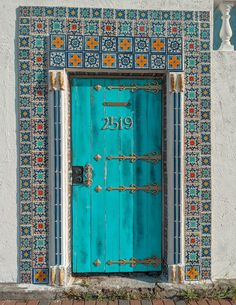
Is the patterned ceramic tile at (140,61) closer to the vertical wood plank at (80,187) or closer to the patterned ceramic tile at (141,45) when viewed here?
the patterned ceramic tile at (141,45)

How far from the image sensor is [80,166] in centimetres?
350

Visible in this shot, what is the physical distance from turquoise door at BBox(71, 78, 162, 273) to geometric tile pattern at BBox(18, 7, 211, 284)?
0.28 m

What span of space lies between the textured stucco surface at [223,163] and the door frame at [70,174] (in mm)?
362

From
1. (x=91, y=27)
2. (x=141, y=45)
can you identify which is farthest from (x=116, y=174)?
(x=91, y=27)

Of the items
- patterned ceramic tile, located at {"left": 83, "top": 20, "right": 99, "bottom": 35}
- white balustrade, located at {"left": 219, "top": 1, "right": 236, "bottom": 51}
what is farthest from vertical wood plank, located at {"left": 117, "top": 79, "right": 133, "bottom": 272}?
white balustrade, located at {"left": 219, "top": 1, "right": 236, "bottom": 51}

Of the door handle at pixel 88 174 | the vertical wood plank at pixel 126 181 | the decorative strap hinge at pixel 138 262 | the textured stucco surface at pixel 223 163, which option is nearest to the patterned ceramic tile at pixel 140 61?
the vertical wood plank at pixel 126 181

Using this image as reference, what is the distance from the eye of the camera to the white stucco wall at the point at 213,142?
3.36m

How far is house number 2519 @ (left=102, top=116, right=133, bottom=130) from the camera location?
348 centimetres

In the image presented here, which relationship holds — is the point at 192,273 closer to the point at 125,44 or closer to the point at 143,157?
the point at 143,157

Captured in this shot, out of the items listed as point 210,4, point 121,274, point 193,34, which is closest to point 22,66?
point 193,34

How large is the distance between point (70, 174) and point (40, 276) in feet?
3.39

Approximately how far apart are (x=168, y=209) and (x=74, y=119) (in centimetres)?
130

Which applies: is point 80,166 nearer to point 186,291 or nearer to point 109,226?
point 109,226

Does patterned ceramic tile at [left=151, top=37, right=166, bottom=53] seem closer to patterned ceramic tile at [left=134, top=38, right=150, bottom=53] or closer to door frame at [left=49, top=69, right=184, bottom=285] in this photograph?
patterned ceramic tile at [left=134, top=38, right=150, bottom=53]
